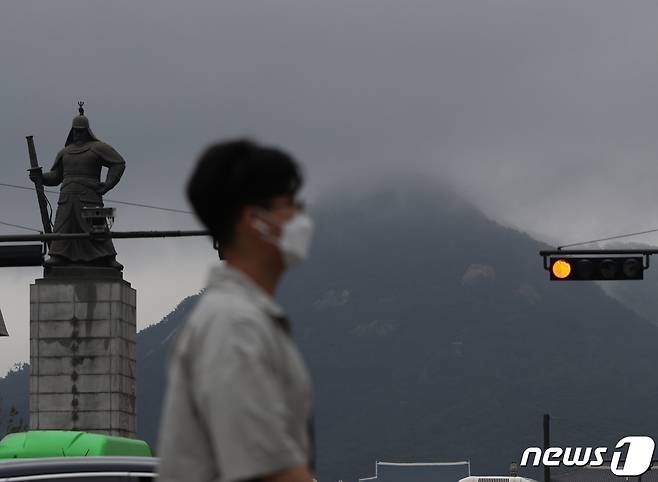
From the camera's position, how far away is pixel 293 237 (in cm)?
389

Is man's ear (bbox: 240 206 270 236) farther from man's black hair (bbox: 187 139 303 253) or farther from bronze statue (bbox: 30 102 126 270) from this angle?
bronze statue (bbox: 30 102 126 270)

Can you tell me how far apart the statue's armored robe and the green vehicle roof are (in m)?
33.7

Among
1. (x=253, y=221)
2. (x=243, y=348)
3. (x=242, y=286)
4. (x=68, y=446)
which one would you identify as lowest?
(x=243, y=348)

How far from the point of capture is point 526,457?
6962cm

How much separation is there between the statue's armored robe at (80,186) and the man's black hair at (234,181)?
40.1m

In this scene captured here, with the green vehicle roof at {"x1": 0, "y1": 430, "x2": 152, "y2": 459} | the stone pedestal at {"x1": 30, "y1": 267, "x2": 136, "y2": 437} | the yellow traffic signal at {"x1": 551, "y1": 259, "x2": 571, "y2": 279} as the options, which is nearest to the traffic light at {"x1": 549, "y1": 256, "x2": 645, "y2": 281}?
the yellow traffic signal at {"x1": 551, "y1": 259, "x2": 571, "y2": 279}

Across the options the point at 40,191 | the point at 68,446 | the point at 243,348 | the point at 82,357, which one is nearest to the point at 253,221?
the point at 243,348

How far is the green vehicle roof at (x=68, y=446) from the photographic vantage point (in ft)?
32.8

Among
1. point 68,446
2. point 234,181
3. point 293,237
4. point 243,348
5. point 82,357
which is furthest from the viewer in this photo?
point 82,357

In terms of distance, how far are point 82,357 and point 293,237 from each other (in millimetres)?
38083

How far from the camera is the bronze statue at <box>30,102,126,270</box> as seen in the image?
1734 inches

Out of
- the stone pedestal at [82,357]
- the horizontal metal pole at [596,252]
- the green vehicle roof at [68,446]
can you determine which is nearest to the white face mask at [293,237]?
the green vehicle roof at [68,446]

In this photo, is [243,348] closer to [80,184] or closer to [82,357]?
[82,357]

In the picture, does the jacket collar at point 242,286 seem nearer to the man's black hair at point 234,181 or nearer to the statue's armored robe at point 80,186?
the man's black hair at point 234,181
